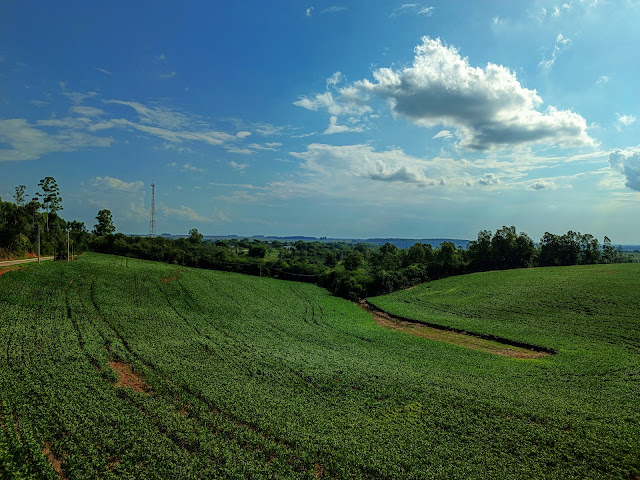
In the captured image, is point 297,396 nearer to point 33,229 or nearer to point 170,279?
point 170,279

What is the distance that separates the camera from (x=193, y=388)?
2181 cm

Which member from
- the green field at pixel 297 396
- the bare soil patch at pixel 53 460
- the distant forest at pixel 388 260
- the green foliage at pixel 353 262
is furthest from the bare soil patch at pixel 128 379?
the green foliage at pixel 353 262

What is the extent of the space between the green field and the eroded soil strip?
5.23ft

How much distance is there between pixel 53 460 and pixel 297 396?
40.8 feet

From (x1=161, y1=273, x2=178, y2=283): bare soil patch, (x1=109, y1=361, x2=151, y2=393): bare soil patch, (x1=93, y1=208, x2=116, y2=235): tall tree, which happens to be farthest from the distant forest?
(x1=109, y1=361, x2=151, y2=393): bare soil patch

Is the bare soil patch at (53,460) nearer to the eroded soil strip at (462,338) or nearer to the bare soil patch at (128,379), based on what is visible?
the bare soil patch at (128,379)

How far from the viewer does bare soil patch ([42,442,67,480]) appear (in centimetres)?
1402

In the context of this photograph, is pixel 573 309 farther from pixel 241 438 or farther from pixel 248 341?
pixel 241 438

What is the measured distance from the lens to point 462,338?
42.5 metres

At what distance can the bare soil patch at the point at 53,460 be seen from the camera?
1402cm

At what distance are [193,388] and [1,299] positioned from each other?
34.0 meters

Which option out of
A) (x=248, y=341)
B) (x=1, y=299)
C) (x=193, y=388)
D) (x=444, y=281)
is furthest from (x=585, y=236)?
(x=1, y=299)

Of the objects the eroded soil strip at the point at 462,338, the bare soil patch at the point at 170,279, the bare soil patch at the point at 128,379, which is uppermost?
the bare soil patch at the point at 170,279

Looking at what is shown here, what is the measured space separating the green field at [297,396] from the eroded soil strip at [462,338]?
159 centimetres
